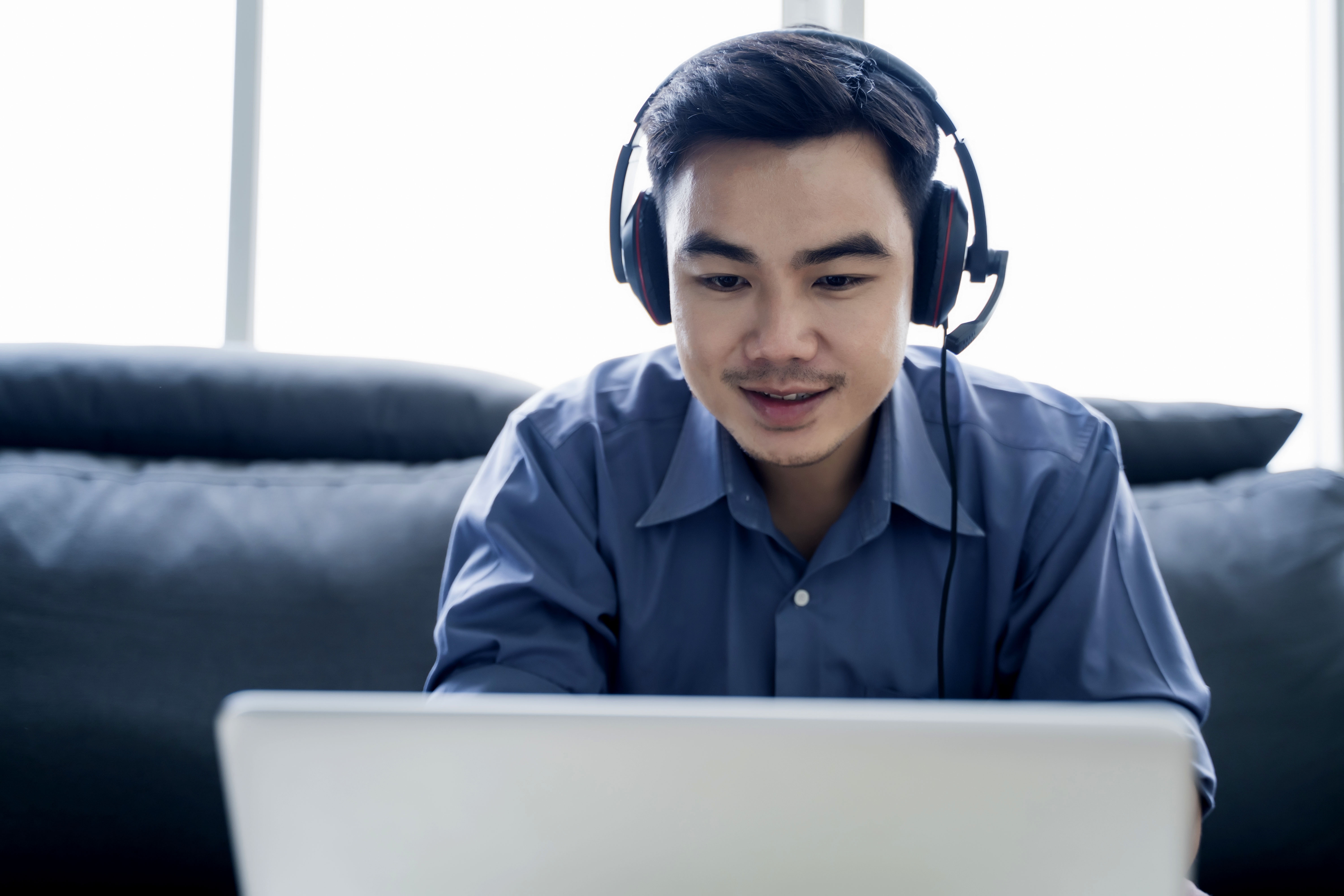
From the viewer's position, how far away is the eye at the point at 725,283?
0.93 m

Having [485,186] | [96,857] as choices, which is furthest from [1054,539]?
[485,186]

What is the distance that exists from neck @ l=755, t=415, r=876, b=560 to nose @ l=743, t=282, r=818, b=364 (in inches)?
8.5

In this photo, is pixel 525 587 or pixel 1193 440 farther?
pixel 1193 440

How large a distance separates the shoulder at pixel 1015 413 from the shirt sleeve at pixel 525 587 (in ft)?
1.49

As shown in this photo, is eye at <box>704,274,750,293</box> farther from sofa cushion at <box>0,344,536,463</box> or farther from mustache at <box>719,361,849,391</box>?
sofa cushion at <box>0,344,536,463</box>

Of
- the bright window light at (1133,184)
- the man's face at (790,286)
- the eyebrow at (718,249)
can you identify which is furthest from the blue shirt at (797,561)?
the bright window light at (1133,184)

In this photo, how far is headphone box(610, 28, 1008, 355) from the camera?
932 millimetres

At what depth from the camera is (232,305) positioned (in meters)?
1.84

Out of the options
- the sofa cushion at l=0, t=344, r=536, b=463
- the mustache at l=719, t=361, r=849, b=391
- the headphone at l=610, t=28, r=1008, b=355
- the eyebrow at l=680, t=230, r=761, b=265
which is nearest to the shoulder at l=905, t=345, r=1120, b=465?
the headphone at l=610, t=28, r=1008, b=355

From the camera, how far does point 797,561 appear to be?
3.36ft

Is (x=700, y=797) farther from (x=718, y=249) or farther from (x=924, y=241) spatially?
(x=924, y=241)

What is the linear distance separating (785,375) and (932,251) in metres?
0.22

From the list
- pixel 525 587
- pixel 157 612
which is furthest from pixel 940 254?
pixel 157 612

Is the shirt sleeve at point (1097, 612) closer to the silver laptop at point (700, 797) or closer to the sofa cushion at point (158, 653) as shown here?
the silver laptop at point (700, 797)
